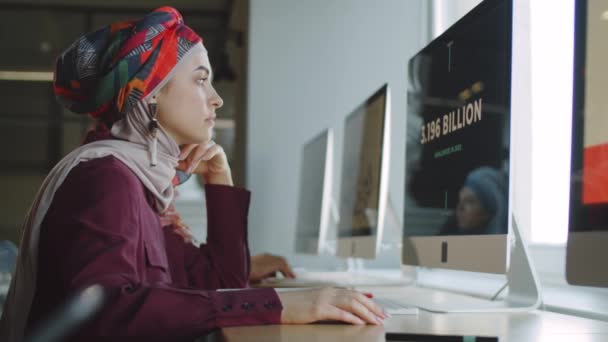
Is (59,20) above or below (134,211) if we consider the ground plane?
above

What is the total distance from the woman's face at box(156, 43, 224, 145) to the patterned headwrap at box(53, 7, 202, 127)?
4 centimetres

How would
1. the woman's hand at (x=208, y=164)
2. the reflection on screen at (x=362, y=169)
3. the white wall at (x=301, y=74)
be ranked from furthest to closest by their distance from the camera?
the white wall at (x=301, y=74) → the reflection on screen at (x=362, y=169) → the woman's hand at (x=208, y=164)

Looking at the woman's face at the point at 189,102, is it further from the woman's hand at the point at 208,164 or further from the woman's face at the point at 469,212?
the woman's face at the point at 469,212

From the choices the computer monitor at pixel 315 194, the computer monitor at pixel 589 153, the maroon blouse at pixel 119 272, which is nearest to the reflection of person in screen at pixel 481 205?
the computer monitor at pixel 589 153

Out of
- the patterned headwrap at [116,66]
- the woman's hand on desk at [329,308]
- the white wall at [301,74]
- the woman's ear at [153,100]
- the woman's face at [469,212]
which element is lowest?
the woman's hand on desk at [329,308]

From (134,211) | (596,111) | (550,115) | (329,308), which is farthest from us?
(550,115)

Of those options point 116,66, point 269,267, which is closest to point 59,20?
point 269,267

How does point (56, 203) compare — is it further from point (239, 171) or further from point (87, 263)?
point (239, 171)

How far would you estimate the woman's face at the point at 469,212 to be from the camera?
1428 mm

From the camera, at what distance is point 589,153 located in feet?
3.35

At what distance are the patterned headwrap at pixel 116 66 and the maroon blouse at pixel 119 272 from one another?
0.21m

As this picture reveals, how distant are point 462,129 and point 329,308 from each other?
583 mm

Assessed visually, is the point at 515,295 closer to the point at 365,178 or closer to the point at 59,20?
the point at 365,178

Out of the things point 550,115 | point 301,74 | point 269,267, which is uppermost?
point 301,74
